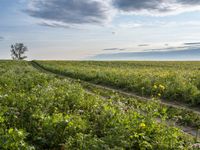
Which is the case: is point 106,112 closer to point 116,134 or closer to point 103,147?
point 116,134

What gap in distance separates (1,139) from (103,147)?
6.09 ft

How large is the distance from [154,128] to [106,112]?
1.31 metres

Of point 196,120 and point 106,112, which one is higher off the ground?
point 106,112

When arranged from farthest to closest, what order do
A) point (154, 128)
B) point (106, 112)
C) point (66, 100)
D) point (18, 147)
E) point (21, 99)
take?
1. point (66, 100)
2. point (21, 99)
3. point (106, 112)
4. point (154, 128)
5. point (18, 147)

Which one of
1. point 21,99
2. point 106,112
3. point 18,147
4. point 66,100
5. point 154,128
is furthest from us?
point 66,100

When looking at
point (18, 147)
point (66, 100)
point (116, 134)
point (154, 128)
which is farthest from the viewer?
point (66, 100)

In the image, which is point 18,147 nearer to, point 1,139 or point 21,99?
point 1,139

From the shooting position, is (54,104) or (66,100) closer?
(54,104)

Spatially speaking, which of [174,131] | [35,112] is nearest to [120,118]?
[174,131]

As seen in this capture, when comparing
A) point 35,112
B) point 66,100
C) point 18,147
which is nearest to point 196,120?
point 66,100

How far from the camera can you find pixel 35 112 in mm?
8297

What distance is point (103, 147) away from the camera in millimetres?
Answer: 6098

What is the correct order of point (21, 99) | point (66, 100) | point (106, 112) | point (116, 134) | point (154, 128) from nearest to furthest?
1. point (116, 134)
2. point (154, 128)
3. point (106, 112)
4. point (21, 99)
5. point (66, 100)

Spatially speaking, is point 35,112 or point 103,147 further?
point 35,112
